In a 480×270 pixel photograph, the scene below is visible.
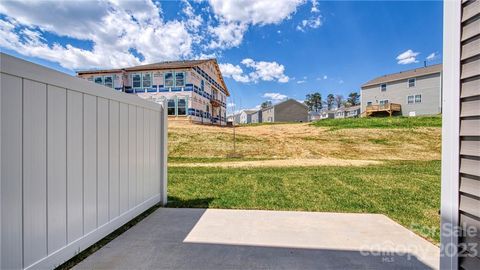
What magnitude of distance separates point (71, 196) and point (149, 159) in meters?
1.67

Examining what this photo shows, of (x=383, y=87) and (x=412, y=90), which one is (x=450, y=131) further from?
(x=383, y=87)

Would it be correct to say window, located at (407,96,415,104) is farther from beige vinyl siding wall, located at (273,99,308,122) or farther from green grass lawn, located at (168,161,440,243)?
green grass lawn, located at (168,161,440,243)

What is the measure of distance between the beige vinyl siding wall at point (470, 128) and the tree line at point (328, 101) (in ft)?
247

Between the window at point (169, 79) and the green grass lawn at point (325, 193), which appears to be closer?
the green grass lawn at point (325, 193)

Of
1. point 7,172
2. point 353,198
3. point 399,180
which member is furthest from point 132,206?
point 399,180

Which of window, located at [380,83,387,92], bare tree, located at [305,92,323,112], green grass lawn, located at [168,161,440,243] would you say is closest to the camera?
green grass lawn, located at [168,161,440,243]

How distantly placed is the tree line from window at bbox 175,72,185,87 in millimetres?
58791

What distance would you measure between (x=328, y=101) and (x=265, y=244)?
79692mm

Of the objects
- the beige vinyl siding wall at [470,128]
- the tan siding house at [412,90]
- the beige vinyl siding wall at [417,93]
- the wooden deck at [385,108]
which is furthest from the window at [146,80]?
the beige vinyl siding wall at [417,93]

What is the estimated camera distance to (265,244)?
2.71 m

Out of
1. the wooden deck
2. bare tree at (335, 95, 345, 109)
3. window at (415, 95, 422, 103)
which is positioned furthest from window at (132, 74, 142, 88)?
bare tree at (335, 95, 345, 109)

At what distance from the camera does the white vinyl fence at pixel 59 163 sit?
1664 mm

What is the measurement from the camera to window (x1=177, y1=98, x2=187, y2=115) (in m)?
21.4

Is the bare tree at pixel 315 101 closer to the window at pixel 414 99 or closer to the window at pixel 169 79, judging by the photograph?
the window at pixel 414 99
